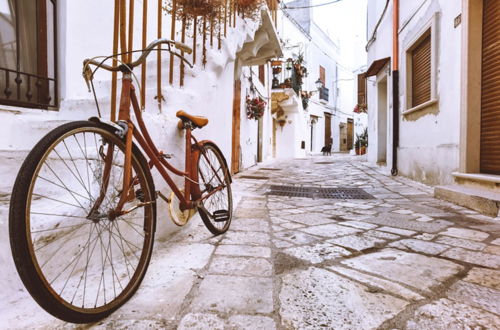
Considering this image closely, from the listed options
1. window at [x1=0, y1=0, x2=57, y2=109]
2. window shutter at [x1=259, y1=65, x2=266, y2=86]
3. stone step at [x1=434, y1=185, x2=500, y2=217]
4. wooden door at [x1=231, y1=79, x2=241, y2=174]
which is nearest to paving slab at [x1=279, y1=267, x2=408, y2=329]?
stone step at [x1=434, y1=185, x2=500, y2=217]

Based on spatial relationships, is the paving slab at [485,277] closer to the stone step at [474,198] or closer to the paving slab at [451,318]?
the paving slab at [451,318]

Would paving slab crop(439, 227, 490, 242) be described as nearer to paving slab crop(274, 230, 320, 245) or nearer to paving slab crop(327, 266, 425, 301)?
paving slab crop(274, 230, 320, 245)

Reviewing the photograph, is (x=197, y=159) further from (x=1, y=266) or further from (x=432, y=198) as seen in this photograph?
(x=432, y=198)

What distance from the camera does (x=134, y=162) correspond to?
1.54 m

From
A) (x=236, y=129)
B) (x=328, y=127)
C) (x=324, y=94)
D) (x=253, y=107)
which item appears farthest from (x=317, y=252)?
(x=328, y=127)

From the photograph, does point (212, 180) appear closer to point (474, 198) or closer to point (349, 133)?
point (474, 198)

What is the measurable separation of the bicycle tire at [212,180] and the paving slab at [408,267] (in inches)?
41.2

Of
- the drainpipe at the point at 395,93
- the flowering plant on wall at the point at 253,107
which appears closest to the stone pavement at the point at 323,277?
the drainpipe at the point at 395,93

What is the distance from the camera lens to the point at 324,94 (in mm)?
24203

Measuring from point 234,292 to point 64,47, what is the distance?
330 centimetres

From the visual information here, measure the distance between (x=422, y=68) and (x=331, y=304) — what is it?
19.5 feet

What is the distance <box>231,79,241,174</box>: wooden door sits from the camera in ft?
24.3

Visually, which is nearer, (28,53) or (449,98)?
(28,53)

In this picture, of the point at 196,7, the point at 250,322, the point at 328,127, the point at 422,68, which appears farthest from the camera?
the point at 328,127
